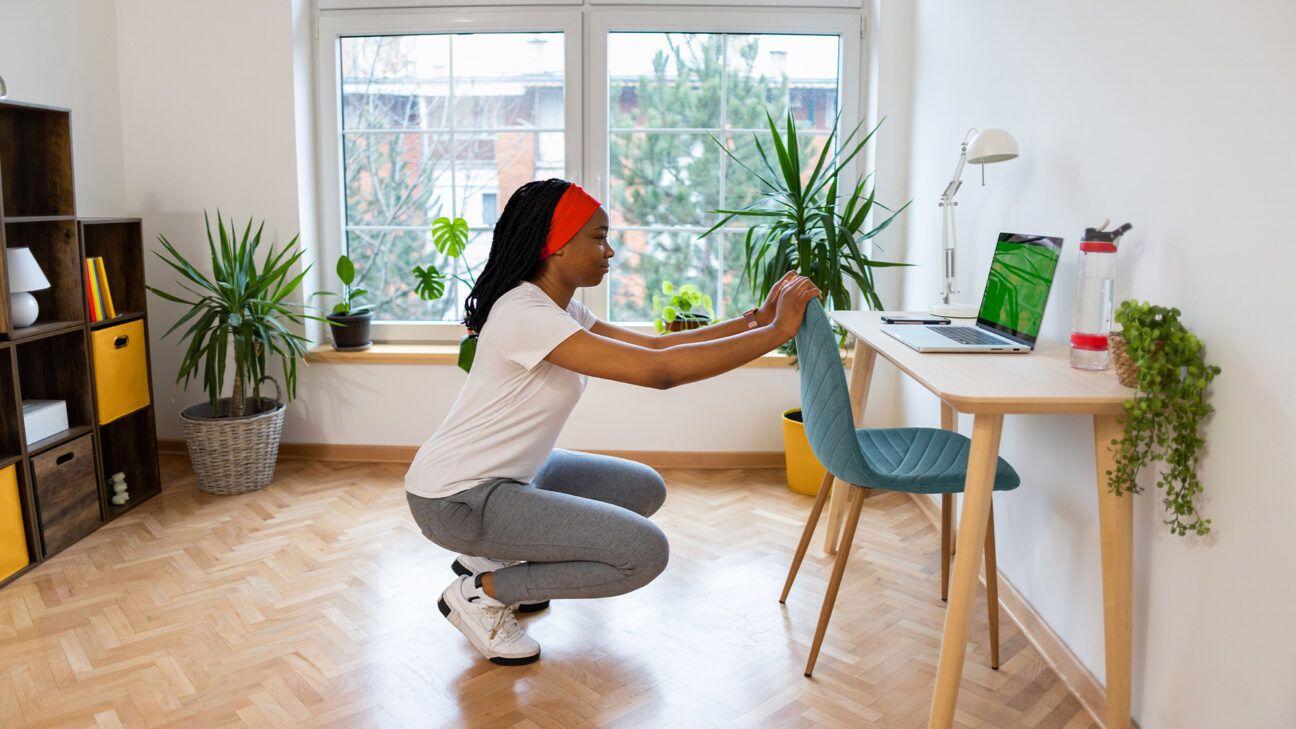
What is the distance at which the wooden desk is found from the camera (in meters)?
1.87

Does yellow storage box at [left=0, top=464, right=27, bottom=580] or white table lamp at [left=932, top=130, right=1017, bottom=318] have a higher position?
white table lamp at [left=932, top=130, right=1017, bottom=318]

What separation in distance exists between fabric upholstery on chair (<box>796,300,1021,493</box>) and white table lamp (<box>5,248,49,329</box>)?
2358mm

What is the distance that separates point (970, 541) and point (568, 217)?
3.71 feet

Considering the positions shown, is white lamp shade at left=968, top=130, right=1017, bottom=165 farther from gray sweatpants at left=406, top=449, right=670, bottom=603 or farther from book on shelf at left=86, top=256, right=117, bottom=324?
book on shelf at left=86, top=256, right=117, bottom=324

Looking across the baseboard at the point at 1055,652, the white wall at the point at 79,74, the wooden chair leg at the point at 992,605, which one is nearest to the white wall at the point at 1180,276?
the baseboard at the point at 1055,652

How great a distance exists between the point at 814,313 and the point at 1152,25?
34.9 inches

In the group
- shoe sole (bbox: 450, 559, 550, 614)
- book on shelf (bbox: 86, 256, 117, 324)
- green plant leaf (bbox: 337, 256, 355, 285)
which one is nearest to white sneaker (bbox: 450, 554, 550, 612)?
shoe sole (bbox: 450, 559, 550, 614)

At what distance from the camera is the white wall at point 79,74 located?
11.7ft

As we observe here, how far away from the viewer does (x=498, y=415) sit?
2.42 meters

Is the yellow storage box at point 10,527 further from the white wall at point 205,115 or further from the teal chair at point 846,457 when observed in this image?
the teal chair at point 846,457

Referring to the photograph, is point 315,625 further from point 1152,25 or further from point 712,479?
point 1152,25

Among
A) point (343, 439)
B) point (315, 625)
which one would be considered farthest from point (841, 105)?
point (315, 625)

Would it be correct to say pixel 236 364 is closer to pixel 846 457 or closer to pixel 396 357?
pixel 396 357

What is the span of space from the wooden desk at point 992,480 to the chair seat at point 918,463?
221 millimetres
